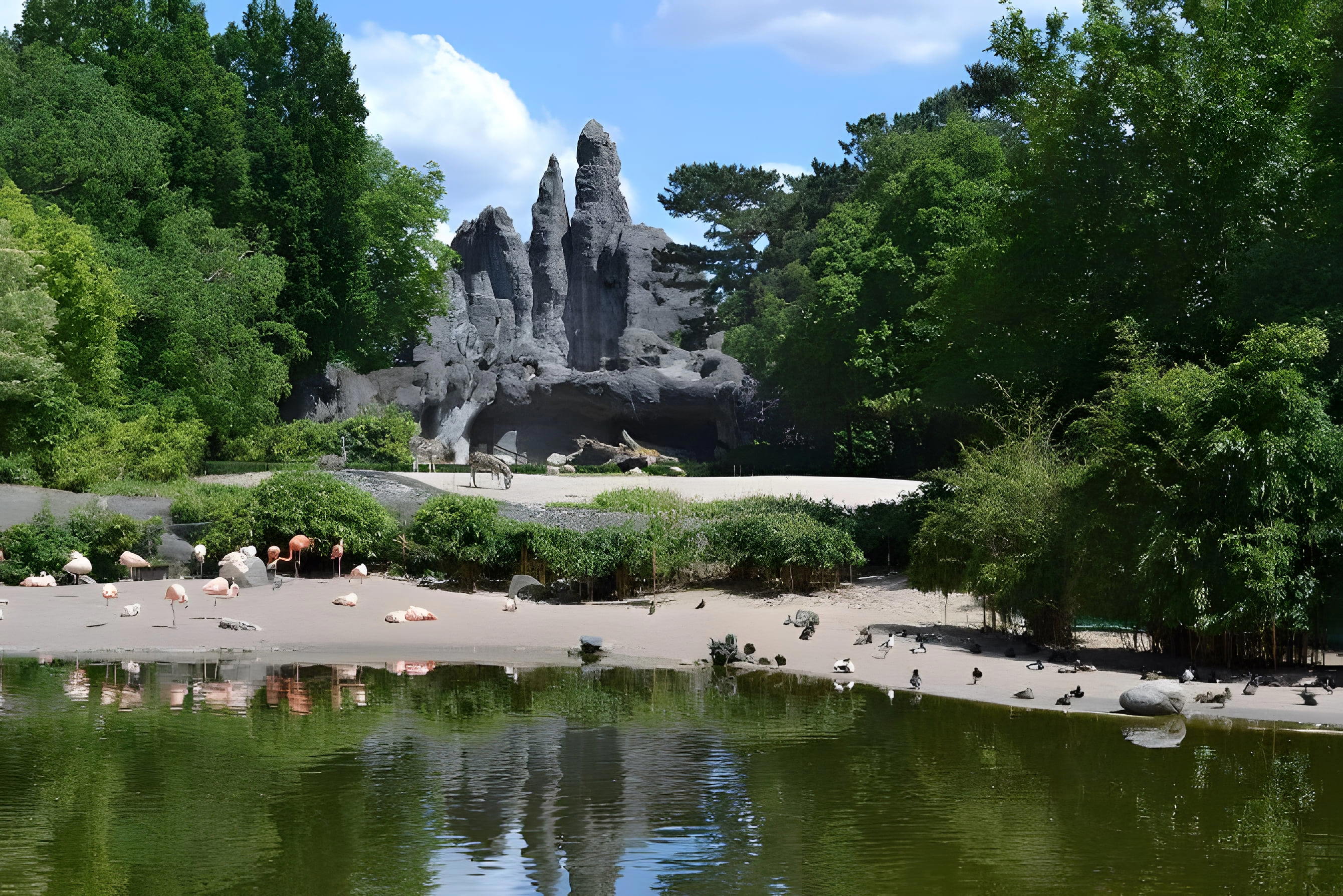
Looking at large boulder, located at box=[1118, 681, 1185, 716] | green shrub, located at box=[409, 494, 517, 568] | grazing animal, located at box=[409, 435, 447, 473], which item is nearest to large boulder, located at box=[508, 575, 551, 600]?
green shrub, located at box=[409, 494, 517, 568]

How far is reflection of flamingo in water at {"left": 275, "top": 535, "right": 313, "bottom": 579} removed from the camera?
2170cm

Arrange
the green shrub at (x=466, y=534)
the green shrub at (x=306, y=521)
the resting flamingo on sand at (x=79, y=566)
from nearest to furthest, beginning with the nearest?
the resting flamingo on sand at (x=79, y=566)
the green shrub at (x=466, y=534)
the green shrub at (x=306, y=521)

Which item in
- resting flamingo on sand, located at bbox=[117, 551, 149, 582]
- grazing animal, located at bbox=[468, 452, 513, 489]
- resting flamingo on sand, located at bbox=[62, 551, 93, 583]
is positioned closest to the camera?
resting flamingo on sand, located at bbox=[62, 551, 93, 583]

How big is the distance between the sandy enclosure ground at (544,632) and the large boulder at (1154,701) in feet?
0.93

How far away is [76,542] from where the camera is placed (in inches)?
909

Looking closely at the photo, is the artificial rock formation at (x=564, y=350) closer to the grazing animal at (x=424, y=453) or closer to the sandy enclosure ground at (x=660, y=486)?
the grazing animal at (x=424, y=453)

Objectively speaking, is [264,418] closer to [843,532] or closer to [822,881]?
[843,532]

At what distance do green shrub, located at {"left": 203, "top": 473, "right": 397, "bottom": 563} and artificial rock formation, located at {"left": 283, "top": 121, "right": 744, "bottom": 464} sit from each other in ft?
82.0

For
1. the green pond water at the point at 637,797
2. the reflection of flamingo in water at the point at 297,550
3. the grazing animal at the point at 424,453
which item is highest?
the grazing animal at the point at 424,453

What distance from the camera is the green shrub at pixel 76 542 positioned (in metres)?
22.6

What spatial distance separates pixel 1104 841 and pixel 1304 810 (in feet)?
6.21

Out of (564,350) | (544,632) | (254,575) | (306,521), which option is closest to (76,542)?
(254,575)

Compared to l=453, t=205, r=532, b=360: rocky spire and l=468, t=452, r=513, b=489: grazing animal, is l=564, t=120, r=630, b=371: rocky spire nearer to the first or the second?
l=453, t=205, r=532, b=360: rocky spire

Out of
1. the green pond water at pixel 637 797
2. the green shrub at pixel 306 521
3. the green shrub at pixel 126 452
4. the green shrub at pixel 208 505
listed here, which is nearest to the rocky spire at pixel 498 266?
the green shrub at pixel 126 452
